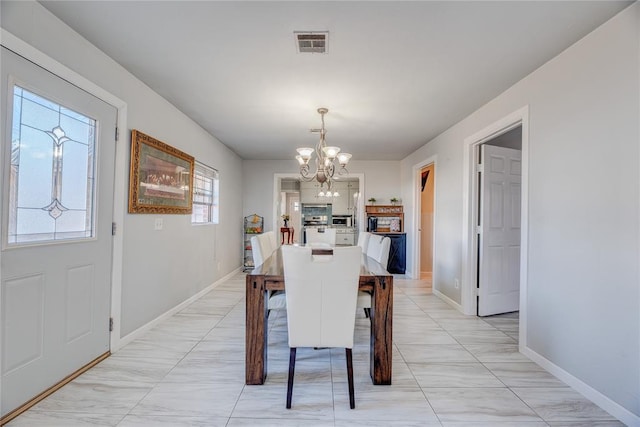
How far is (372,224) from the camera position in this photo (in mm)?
6207

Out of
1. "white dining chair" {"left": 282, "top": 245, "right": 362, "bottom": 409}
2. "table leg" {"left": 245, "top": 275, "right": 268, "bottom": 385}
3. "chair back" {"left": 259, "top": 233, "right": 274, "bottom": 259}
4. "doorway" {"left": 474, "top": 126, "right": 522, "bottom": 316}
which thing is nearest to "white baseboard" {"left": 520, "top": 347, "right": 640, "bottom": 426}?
"doorway" {"left": 474, "top": 126, "right": 522, "bottom": 316}

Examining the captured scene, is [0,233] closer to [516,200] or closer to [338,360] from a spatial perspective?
[338,360]

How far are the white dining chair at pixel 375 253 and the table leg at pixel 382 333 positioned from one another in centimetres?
34

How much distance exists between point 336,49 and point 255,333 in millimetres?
2023

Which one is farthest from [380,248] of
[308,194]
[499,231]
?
[308,194]

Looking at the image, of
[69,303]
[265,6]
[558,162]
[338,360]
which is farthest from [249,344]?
→ [558,162]

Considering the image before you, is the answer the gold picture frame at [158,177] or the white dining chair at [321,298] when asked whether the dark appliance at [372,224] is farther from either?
the white dining chair at [321,298]

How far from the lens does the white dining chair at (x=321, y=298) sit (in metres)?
1.80

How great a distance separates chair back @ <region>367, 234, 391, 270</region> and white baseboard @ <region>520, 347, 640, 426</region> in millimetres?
1356

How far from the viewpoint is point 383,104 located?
3213 mm

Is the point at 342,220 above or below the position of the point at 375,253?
above

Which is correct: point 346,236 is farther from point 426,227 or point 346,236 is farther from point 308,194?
point 426,227

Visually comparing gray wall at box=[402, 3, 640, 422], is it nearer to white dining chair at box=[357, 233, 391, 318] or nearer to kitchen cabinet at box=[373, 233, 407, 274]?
white dining chair at box=[357, 233, 391, 318]

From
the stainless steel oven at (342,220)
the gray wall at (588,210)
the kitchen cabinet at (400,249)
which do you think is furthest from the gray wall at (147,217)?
the stainless steel oven at (342,220)
